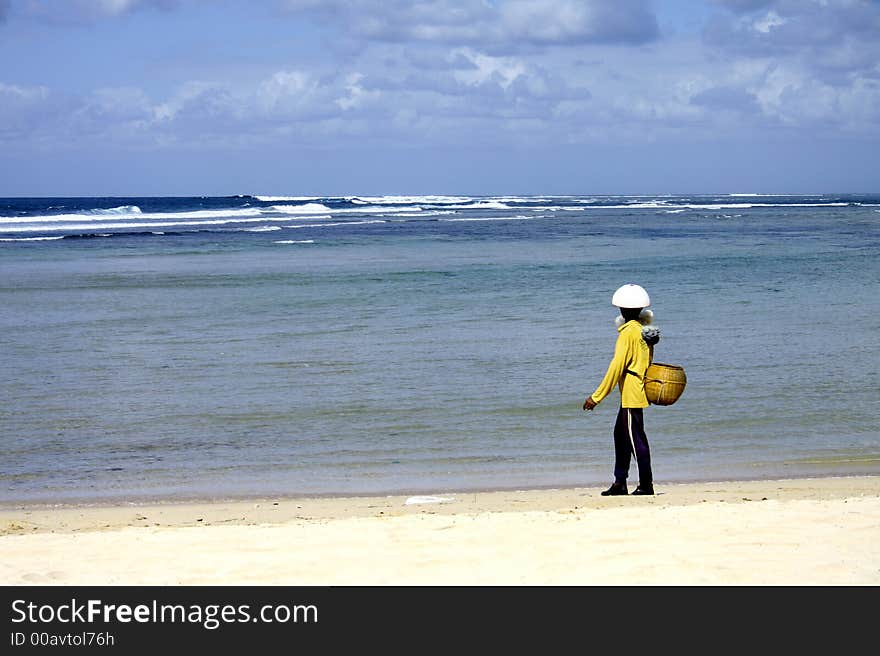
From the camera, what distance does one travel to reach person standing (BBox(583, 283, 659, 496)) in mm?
7006

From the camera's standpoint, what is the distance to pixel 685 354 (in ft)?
42.6

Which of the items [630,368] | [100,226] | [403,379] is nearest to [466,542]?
A: [630,368]

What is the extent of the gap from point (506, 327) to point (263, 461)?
7522mm

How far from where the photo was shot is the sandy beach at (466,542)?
16.6 ft

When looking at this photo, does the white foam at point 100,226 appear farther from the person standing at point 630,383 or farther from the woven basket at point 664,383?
the woven basket at point 664,383

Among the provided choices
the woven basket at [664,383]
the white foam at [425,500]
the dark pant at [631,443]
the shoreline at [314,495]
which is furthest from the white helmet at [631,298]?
the white foam at [425,500]

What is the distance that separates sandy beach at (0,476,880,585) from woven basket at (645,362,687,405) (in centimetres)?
71

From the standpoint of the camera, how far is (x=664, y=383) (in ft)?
22.9

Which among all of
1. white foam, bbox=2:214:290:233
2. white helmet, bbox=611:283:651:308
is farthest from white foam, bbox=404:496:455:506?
white foam, bbox=2:214:290:233

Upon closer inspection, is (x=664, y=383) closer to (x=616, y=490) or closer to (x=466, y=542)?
(x=616, y=490)

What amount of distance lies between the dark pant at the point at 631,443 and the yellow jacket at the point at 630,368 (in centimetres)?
11
